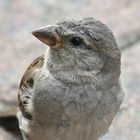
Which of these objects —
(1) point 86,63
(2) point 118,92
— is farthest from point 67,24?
(2) point 118,92

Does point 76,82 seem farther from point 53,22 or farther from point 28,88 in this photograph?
point 53,22

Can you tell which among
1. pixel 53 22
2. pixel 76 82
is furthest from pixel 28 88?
pixel 53 22

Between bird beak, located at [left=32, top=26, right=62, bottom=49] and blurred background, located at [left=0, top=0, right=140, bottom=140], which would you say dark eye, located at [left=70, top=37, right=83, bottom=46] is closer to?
bird beak, located at [left=32, top=26, right=62, bottom=49]

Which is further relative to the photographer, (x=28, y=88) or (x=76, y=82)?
(x=28, y=88)

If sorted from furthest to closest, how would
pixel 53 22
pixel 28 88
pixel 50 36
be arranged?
pixel 53 22 < pixel 28 88 < pixel 50 36

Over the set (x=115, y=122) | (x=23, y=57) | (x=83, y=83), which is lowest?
(x=115, y=122)

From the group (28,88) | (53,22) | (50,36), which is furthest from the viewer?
(53,22)

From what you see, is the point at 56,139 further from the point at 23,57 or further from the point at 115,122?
the point at 23,57
